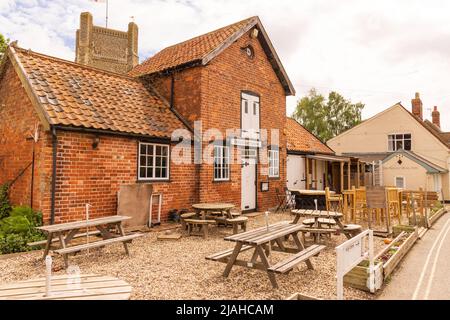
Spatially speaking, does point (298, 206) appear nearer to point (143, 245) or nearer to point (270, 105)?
point (270, 105)

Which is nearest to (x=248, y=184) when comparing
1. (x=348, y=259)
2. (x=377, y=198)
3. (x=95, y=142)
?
(x=377, y=198)

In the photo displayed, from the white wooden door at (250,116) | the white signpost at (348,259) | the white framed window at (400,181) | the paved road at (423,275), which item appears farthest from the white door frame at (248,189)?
the white framed window at (400,181)

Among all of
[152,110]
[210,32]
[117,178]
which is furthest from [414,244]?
[210,32]

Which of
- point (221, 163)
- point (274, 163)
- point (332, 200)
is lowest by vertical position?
point (332, 200)

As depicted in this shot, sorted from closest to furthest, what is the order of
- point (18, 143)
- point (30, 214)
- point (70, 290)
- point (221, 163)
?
1. point (70, 290)
2. point (30, 214)
3. point (18, 143)
4. point (221, 163)

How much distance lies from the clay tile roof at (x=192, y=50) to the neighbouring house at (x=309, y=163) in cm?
656

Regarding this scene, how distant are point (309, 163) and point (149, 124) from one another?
11.2m

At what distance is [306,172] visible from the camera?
57.9ft

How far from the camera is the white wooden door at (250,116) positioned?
42.5 ft

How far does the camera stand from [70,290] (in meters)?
3.29

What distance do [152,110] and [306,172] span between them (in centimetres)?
1004

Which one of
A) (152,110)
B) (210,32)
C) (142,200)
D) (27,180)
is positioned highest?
(210,32)

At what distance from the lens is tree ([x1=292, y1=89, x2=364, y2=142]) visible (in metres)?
38.6

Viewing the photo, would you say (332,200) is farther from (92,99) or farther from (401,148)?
(401,148)
